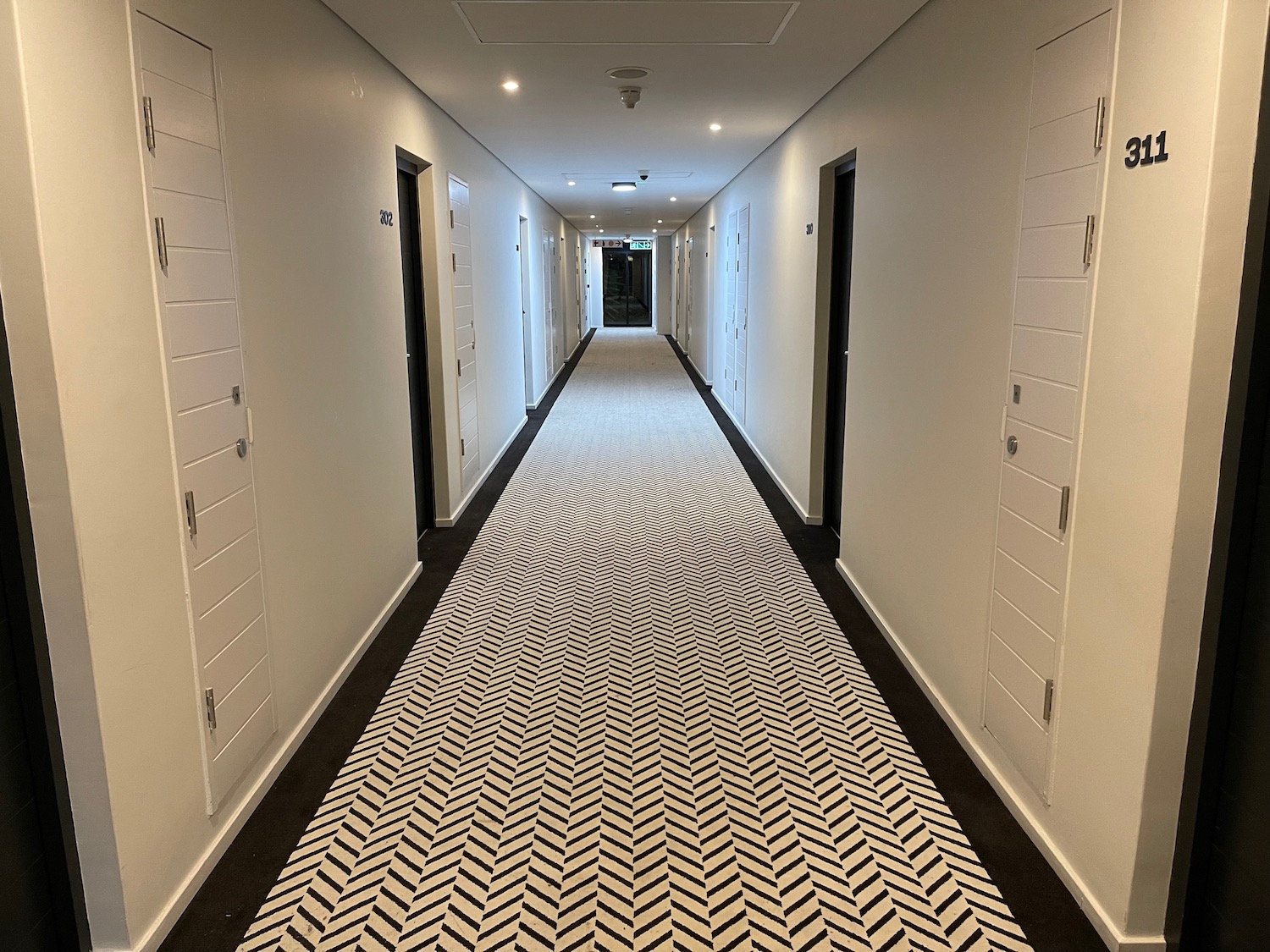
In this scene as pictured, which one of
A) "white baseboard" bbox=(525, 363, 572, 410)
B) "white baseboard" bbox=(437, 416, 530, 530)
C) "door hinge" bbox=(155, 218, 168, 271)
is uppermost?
"door hinge" bbox=(155, 218, 168, 271)

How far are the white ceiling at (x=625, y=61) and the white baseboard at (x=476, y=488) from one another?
2.54 metres

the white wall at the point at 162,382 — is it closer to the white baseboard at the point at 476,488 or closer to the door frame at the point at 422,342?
the door frame at the point at 422,342

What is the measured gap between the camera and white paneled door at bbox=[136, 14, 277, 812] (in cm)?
223

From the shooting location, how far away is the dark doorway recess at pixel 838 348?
17.7ft

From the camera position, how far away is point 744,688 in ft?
11.6

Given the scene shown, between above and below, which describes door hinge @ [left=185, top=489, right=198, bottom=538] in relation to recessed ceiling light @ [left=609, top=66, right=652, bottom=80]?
below

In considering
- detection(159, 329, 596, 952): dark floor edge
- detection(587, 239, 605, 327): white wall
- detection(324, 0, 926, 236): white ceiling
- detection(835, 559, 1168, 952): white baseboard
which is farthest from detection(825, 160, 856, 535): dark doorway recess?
detection(587, 239, 605, 327): white wall

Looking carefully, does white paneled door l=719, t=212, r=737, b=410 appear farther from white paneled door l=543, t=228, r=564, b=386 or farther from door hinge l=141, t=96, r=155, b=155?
door hinge l=141, t=96, r=155, b=155

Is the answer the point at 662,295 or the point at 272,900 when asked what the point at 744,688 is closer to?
the point at 272,900

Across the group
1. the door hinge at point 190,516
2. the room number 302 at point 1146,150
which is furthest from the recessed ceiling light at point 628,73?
the door hinge at point 190,516

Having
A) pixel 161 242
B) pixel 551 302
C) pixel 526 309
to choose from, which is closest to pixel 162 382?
pixel 161 242

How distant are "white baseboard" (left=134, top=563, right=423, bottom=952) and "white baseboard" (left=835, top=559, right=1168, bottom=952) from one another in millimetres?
2269

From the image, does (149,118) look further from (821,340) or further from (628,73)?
(821,340)

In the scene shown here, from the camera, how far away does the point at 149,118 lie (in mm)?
2150
